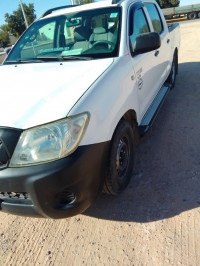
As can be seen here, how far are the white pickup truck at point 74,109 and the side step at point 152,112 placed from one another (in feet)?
0.08

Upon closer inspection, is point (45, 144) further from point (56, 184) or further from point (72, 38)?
point (72, 38)

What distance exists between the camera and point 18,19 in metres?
45.1

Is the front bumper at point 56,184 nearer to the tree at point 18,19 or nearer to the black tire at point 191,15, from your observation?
the black tire at point 191,15

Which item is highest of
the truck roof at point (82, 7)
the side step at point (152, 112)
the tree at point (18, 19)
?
the tree at point (18, 19)

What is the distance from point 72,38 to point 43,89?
121cm

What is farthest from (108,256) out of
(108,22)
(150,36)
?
(108,22)

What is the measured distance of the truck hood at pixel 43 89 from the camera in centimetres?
172

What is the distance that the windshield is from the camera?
261 cm

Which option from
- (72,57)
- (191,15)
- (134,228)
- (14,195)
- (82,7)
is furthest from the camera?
(191,15)

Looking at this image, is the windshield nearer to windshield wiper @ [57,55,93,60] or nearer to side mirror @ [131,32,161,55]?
windshield wiper @ [57,55,93,60]

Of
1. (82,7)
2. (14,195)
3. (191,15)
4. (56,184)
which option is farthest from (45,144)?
(191,15)

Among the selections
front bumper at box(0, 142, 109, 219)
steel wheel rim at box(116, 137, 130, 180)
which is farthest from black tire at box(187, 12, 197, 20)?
front bumper at box(0, 142, 109, 219)

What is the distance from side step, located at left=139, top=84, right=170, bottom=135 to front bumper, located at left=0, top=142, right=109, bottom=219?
1.02 m

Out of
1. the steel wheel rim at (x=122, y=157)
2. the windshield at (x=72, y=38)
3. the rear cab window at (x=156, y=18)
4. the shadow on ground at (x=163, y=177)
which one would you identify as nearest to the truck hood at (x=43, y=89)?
the windshield at (x=72, y=38)
